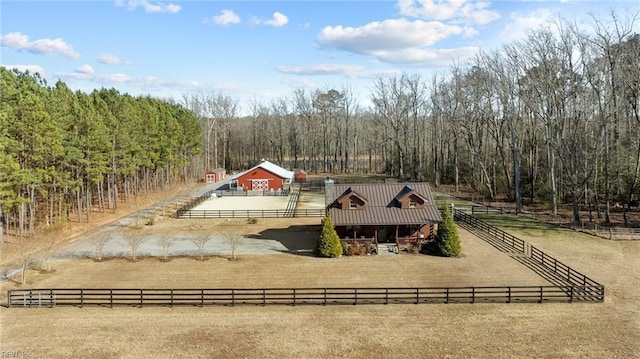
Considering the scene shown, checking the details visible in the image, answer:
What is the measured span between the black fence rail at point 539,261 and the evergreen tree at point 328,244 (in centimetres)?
1148

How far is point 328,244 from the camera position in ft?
95.4

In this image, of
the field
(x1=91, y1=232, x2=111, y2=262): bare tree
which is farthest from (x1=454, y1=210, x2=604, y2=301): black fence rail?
(x1=91, y1=232, x2=111, y2=262): bare tree

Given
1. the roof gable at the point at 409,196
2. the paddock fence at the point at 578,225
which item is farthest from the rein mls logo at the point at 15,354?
the paddock fence at the point at 578,225

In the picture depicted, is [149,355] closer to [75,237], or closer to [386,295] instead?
[386,295]

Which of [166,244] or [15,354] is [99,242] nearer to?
[166,244]

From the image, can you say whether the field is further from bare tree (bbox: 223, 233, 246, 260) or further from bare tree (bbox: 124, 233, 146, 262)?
bare tree (bbox: 223, 233, 246, 260)

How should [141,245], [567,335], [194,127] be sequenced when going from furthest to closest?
[194,127] < [141,245] < [567,335]

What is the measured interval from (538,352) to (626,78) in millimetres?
32963

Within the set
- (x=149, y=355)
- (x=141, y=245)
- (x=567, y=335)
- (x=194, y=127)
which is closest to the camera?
(x=149, y=355)

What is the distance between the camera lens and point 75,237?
36.3m

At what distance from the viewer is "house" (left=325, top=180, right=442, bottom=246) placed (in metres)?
31.5

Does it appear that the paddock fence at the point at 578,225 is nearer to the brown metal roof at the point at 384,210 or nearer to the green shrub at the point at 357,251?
the brown metal roof at the point at 384,210

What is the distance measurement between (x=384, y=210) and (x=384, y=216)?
69 centimetres

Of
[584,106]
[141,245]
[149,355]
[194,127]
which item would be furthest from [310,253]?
[194,127]
